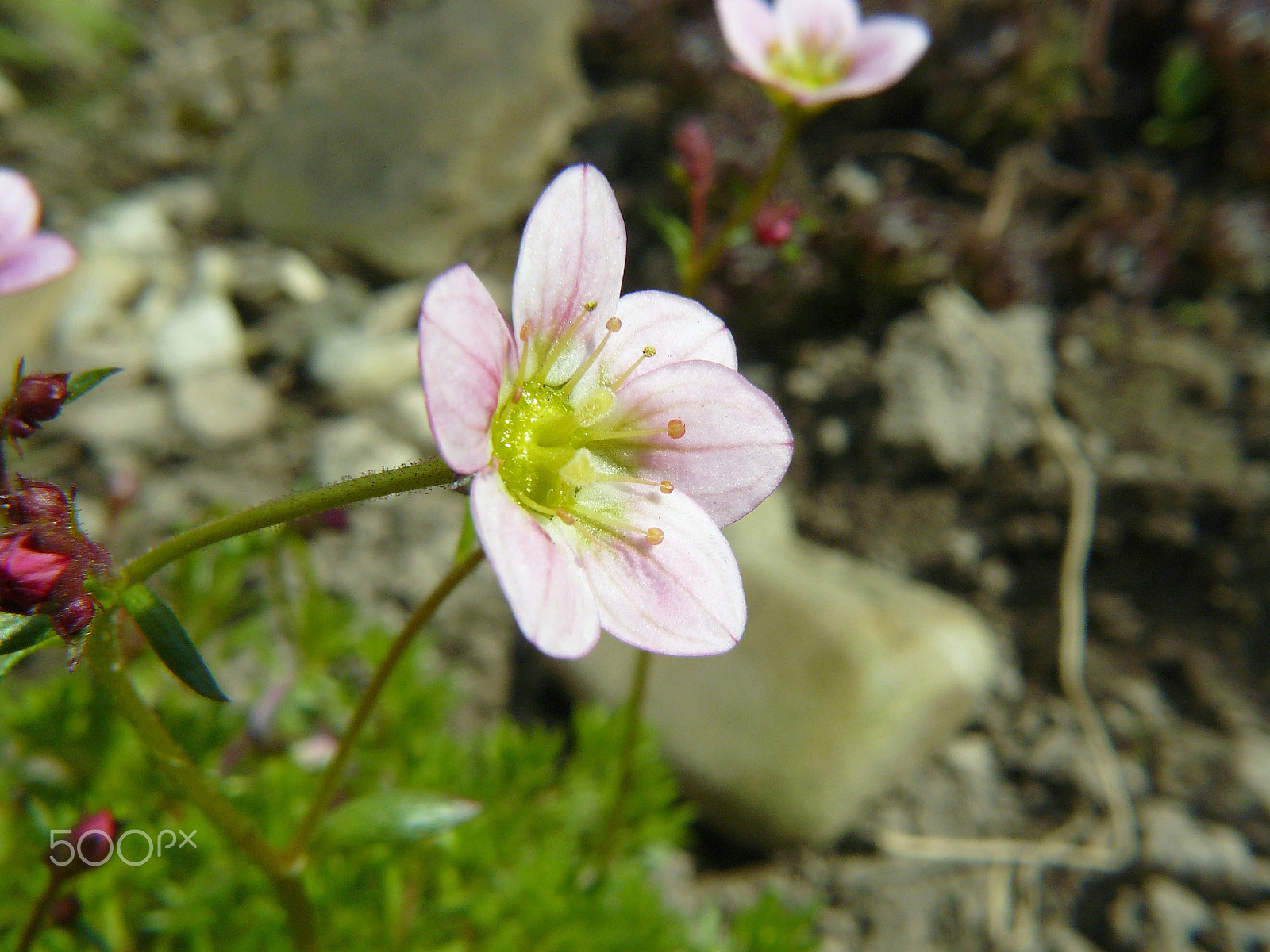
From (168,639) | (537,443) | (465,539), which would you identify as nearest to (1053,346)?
(537,443)

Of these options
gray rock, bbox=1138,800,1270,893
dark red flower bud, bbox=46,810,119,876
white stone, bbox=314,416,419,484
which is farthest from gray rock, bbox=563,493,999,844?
dark red flower bud, bbox=46,810,119,876

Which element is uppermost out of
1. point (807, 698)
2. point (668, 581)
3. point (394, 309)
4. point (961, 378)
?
point (668, 581)

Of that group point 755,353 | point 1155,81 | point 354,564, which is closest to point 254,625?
point 354,564

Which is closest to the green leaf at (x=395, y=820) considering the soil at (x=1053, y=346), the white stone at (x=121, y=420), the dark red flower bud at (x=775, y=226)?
the dark red flower bud at (x=775, y=226)

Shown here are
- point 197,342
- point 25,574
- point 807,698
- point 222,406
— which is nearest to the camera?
point 25,574

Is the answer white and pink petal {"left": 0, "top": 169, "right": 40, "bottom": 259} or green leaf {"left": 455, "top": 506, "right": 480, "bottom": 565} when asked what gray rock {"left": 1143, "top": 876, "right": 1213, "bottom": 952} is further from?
white and pink petal {"left": 0, "top": 169, "right": 40, "bottom": 259}

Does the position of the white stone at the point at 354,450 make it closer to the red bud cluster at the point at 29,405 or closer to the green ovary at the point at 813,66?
the green ovary at the point at 813,66

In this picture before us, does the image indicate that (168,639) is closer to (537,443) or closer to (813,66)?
(537,443)
